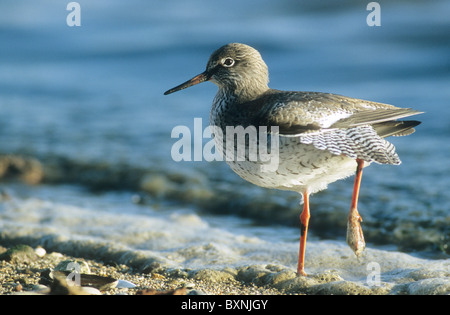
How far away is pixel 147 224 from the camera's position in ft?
23.9

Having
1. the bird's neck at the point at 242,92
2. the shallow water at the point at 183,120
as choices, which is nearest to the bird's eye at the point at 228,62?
the bird's neck at the point at 242,92

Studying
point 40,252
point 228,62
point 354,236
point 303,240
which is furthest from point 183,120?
point 354,236

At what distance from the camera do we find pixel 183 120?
12.1 m

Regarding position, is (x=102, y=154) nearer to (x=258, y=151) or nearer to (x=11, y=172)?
(x=11, y=172)

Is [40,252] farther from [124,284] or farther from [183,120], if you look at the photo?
[183,120]

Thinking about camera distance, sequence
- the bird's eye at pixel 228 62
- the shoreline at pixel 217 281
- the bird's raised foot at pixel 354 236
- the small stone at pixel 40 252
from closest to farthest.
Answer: the shoreline at pixel 217 281 < the bird's raised foot at pixel 354 236 < the small stone at pixel 40 252 < the bird's eye at pixel 228 62

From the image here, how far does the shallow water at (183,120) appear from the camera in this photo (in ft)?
23.1

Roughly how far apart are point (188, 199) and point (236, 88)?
3046 millimetres

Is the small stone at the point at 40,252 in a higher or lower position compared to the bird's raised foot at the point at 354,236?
lower

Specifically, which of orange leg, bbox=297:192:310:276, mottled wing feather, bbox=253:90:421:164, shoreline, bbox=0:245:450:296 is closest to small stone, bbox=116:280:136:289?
shoreline, bbox=0:245:450:296

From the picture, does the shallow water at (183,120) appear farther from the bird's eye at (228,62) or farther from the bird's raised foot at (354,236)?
the bird's eye at (228,62)

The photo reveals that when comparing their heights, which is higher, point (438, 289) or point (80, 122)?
point (80, 122)

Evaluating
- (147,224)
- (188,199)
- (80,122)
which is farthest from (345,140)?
(80,122)

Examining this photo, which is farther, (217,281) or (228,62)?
(228,62)
